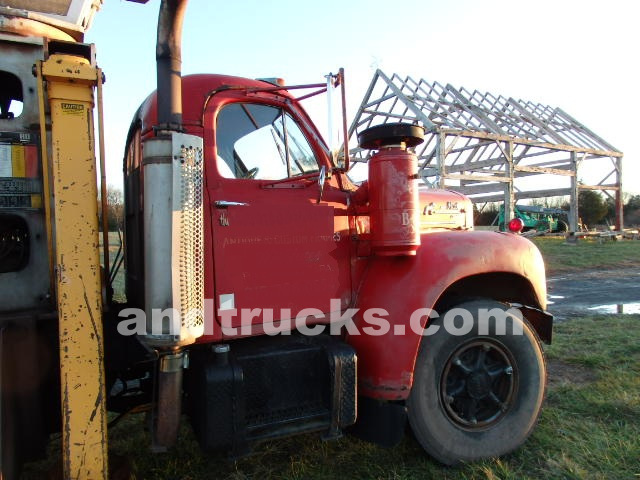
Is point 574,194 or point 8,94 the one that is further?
point 574,194

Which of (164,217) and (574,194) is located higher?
(574,194)

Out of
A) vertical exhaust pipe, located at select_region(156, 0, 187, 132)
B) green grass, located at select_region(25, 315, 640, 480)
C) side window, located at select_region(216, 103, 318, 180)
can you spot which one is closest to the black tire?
green grass, located at select_region(25, 315, 640, 480)

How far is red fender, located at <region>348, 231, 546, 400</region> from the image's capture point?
305 cm

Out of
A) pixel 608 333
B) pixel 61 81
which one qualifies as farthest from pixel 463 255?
pixel 608 333

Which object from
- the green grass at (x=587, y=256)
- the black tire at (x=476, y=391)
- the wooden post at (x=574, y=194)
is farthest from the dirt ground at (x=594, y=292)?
the wooden post at (x=574, y=194)

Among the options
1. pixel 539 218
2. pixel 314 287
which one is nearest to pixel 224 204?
pixel 314 287

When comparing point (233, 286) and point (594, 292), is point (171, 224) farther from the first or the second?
point (594, 292)

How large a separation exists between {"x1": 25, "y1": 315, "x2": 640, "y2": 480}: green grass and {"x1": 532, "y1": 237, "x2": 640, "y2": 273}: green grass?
36.9ft

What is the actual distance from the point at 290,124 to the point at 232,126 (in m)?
0.39

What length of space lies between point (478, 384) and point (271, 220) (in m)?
1.77

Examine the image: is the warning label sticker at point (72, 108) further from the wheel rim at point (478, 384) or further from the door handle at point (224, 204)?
the wheel rim at point (478, 384)

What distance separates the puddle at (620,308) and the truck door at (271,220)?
22.5 ft

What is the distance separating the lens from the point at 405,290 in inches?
122

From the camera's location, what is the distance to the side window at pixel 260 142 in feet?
10.0
